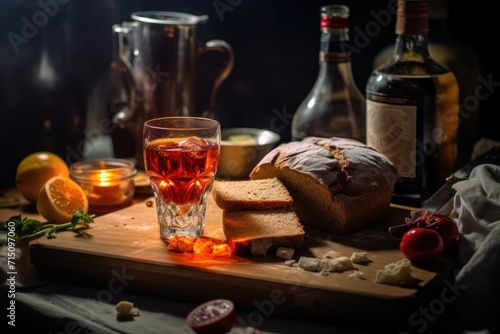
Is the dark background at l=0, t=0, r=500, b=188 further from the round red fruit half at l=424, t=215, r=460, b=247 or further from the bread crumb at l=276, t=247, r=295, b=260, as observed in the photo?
the bread crumb at l=276, t=247, r=295, b=260

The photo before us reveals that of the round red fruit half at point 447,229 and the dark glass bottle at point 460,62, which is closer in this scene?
the round red fruit half at point 447,229

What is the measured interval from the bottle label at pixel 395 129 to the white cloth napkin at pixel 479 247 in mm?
243

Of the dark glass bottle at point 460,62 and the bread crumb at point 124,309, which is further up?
the dark glass bottle at point 460,62

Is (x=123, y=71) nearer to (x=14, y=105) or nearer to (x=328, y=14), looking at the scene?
(x=14, y=105)

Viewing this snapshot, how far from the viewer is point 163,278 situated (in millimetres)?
1709

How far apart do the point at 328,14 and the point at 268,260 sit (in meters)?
0.82

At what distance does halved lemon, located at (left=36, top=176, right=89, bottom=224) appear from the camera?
2.07 meters

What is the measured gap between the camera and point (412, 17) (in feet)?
6.83

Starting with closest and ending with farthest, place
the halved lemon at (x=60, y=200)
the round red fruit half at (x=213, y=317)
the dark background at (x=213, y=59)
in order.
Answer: the round red fruit half at (x=213, y=317), the halved lemon at (x=60, y=200), the dark background at (x=213, y=59)

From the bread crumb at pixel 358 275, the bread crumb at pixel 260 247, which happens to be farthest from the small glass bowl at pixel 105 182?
the bread crumb at pixel 358 275

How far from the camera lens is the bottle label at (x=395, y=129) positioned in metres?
2.12

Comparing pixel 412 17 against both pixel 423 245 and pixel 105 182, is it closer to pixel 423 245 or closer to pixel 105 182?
pixel 423 245

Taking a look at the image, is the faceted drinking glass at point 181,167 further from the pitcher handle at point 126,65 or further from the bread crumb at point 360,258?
the pitcher handle at point 126,65

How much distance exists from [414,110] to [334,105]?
0.30m
